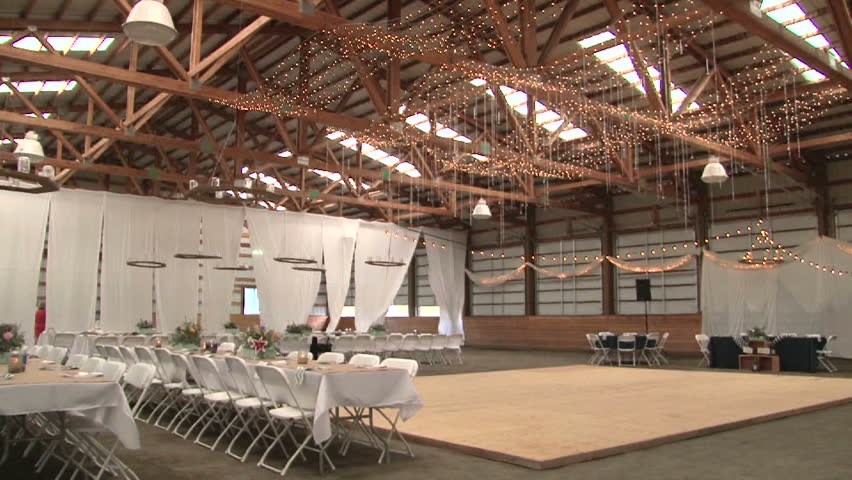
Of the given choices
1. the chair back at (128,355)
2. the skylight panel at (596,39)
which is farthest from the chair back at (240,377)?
the skylight panel at (596,39)

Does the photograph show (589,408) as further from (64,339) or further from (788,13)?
(64,339)

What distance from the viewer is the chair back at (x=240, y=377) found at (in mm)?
5161

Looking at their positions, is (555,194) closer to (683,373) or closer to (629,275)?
(629,275)

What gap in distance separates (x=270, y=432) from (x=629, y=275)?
14.6 m

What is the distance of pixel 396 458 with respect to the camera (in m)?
4.95

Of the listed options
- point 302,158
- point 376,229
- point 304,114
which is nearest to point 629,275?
point 376,229

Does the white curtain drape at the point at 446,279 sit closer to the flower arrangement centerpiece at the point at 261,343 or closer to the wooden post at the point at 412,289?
the wooden post at the point at 412,289

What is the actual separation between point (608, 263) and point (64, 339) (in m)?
13.8

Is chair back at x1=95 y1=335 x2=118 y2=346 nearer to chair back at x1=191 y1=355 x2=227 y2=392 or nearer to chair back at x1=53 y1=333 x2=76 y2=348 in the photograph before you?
chair back at x1=53 y1=333 x2=76 y2=348

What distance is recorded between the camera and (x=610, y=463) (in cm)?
475

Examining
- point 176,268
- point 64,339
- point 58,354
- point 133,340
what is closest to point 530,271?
point 176,268

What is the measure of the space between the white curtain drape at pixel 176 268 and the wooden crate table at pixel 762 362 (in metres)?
12.0

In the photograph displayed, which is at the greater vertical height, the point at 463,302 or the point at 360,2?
the point at 360,2

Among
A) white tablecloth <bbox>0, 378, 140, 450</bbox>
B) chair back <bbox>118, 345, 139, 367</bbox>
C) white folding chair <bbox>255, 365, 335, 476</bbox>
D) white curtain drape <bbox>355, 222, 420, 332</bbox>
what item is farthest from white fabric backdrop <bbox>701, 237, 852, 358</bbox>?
white tablecloth <bbox>0, 378, 140, 450</bbox>
